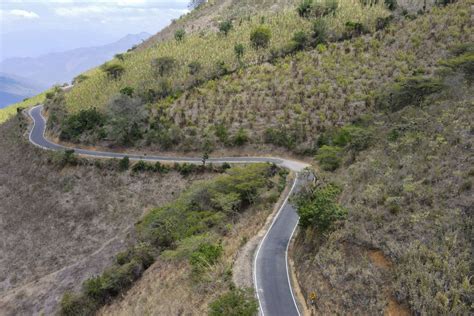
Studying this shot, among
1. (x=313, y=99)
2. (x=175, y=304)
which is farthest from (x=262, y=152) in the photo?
→ (x=175, y=304)

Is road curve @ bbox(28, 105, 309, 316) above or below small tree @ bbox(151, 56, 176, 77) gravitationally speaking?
below

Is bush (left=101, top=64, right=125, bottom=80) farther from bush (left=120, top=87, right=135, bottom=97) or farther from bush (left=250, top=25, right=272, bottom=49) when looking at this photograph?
bush (left=250, top=25, right=272, bottom=49)

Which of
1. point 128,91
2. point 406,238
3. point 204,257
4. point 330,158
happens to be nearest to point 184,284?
point 204,257

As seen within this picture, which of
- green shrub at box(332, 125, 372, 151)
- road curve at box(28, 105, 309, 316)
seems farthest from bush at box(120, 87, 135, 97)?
road curve at box(28, 105, 309, 316)

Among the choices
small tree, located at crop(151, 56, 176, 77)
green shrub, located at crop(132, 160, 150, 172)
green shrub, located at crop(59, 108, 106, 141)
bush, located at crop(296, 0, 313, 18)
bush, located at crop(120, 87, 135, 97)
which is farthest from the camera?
bush, located at crop(296, 0, 313, 18)

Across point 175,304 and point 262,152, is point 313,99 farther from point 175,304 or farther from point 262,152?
point 175,304

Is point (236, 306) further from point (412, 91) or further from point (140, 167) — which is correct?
point (140, 167)

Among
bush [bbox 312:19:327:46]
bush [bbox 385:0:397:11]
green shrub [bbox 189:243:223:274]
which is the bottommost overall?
green shrub [bbox 189:243:223:274]
